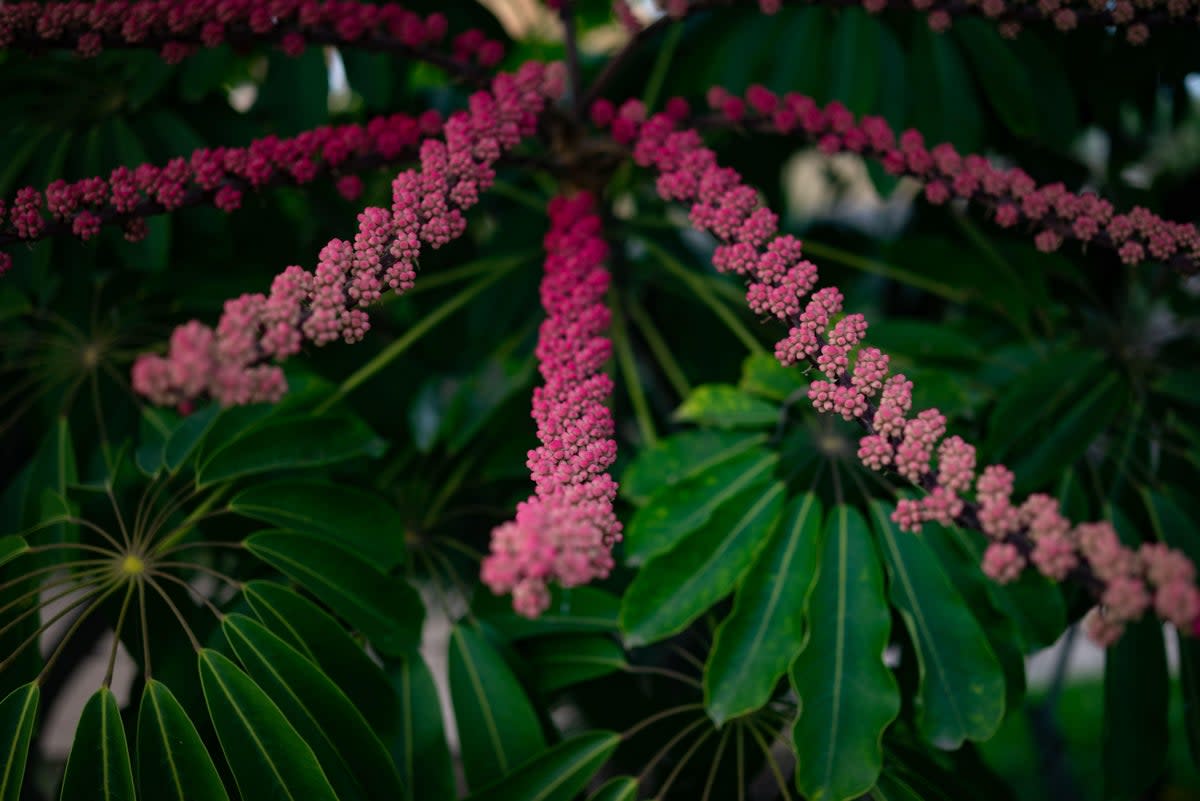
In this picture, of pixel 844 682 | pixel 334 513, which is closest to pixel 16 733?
pixel 334 513

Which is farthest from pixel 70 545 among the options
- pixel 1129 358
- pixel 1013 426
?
pixel 1129 358

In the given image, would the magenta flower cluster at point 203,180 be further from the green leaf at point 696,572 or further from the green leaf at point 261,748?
the green leaf at point 696,572

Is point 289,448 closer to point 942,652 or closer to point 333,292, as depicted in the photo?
point 333,292

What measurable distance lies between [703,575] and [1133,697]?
0.67 meters

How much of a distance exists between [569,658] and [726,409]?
47 centimetres

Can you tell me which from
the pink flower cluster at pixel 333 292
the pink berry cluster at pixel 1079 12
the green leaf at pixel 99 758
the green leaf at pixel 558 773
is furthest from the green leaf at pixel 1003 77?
the green leaf at pixel 99 758

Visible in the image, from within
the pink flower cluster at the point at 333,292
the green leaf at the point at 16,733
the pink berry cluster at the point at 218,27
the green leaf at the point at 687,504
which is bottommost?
the green leaf at the point at 687,504

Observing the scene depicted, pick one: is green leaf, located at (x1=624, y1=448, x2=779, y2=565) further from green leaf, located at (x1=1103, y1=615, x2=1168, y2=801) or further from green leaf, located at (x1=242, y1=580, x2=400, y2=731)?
green leaf, located at (x1=1103, y1=615, x2=1168, y2=801)

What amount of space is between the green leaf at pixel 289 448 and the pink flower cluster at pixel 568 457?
0.44 meters

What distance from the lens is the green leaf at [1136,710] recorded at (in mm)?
1280

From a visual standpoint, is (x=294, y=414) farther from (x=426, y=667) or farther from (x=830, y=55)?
(x=830, y=55)

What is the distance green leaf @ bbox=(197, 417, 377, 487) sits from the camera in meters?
1.23

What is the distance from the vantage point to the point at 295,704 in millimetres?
1074

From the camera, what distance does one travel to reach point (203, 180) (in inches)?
39.7
